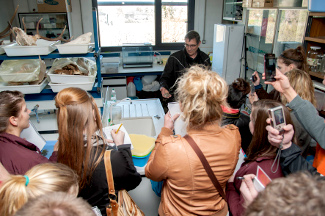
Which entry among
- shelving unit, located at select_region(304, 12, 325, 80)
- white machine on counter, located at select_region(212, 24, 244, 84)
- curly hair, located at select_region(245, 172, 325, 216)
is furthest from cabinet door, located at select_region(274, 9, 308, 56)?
curly hair, located at select_region(245, 172, 325, 216)

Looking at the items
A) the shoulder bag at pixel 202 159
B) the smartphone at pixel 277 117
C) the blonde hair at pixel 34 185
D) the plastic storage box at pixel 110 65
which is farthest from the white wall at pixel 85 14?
the smartphone at pixel 277 117

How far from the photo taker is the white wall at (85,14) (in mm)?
4531

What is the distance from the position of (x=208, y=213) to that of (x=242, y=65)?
370 cm

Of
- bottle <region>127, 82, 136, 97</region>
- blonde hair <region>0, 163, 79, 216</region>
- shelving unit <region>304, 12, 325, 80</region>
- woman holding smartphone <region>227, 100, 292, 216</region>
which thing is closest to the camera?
blonde hair <region>0, 163, 79, 216</region>

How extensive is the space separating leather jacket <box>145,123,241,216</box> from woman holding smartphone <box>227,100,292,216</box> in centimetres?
10

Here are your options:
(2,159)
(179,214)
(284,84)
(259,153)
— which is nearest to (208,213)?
(179,214)

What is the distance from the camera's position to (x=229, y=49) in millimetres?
4301

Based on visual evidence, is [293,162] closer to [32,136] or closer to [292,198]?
[292,198]

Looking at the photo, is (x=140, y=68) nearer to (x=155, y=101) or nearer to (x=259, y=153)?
(x=155, y=101)

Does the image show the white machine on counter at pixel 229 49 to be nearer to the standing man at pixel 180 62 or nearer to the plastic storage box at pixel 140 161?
the standing man at pixel 180 62

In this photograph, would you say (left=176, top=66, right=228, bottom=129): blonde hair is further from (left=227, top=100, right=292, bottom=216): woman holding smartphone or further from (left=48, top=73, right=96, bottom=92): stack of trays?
(left=48, top=73, right=96, bottom=92): stack of trays

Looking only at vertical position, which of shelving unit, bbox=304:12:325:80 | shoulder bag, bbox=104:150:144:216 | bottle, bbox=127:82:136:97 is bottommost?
bottle, bbox=127:82:136:97

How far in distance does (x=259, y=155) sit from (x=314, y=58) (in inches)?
69.2

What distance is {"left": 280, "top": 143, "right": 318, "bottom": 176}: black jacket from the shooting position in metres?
1.19
